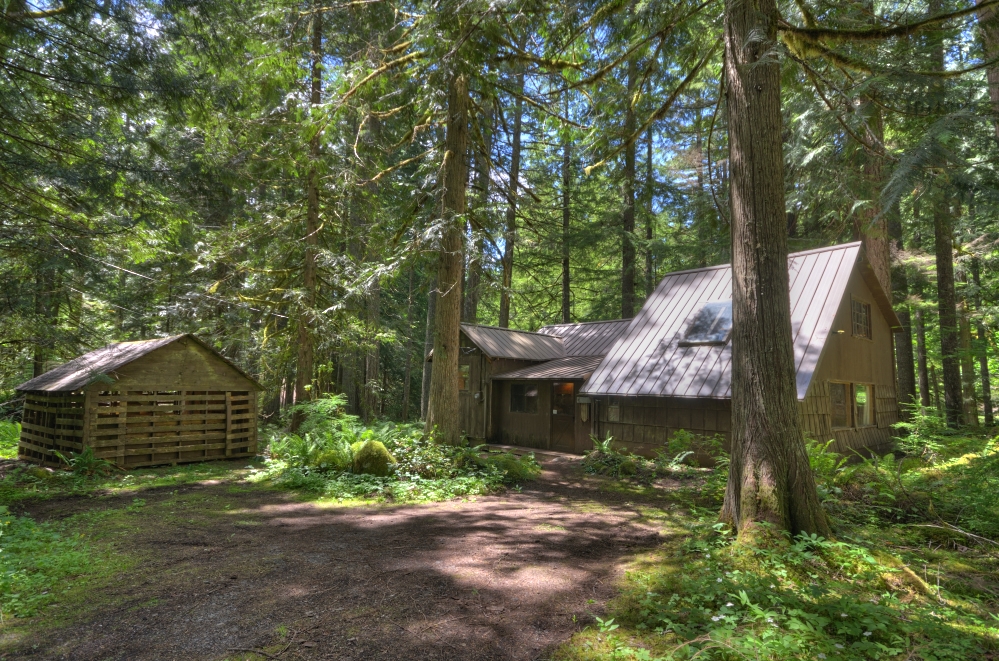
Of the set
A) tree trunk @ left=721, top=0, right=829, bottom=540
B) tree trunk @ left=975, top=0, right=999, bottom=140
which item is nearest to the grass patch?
tree trunk @ left=721, top=0, right=829, bottom=540

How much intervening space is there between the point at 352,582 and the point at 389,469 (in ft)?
18.3

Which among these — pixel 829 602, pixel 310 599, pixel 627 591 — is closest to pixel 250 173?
pixel 310 599

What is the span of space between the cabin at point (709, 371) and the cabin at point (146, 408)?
8.36 m

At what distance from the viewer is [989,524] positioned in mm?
5844

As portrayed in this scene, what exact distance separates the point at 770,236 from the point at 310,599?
5710 mm

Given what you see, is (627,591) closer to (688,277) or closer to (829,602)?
(829,602)

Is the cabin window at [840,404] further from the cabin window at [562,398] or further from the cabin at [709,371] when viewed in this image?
the cabin window at [562,398]

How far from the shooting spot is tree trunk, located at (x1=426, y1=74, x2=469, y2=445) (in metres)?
11.2

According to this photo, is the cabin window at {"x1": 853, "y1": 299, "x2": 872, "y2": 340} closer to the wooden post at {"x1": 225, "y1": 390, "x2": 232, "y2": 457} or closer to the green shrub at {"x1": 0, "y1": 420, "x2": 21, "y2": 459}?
the wooden post at {"x1": 225, "y1": 390, "x2": 232, "y2": 457}

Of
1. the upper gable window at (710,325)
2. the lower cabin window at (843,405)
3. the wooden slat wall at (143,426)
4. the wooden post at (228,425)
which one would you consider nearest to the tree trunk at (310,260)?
the wooden slat wall at (143,426)

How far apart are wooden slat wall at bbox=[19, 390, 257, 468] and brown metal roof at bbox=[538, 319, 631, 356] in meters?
11.0

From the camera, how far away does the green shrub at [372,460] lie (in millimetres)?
10195

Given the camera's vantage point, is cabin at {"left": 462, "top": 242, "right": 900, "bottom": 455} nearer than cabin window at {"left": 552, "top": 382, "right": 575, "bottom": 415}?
Yes

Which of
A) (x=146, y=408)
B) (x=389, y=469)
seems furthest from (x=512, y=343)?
(x=146, y=408)
